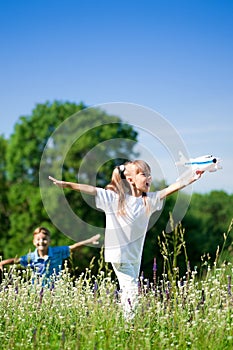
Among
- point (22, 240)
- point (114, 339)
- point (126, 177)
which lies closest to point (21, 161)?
point (22, 240)

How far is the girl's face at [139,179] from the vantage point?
21.5 ft

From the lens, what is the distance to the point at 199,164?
640 centimetres

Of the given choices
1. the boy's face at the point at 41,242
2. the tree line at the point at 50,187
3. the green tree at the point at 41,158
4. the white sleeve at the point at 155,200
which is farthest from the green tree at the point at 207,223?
the white sleeve at the point at 155,200

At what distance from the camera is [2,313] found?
5676 millimetres

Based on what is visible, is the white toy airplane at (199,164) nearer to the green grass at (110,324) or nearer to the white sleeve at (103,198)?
the white sleeve at (103,198)

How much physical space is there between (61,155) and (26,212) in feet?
17.1

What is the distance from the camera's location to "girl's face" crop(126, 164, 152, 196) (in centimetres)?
655

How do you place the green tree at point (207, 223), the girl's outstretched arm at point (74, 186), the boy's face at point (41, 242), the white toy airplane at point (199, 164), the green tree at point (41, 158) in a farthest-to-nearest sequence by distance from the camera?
the green tree at point (207, 223), the green tree at point (41, 158), the boy's face at point (41, 242), the white toy airplane at point (199, 164), the girl's outstretched arm at point (74, 186)

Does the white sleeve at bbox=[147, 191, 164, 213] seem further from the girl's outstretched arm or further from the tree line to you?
the tree line

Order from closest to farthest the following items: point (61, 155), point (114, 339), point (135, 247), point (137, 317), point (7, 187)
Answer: point (114, 339) → point (137, 317) → point (135, 247) → point (61, 155) → point (7, 187)

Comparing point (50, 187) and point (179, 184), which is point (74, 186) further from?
point (50, 187)

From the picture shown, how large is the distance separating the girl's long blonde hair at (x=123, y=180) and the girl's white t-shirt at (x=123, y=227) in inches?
1.8

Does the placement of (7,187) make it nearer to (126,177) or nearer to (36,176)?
(36,176)

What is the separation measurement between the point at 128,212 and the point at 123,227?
0.55ft
